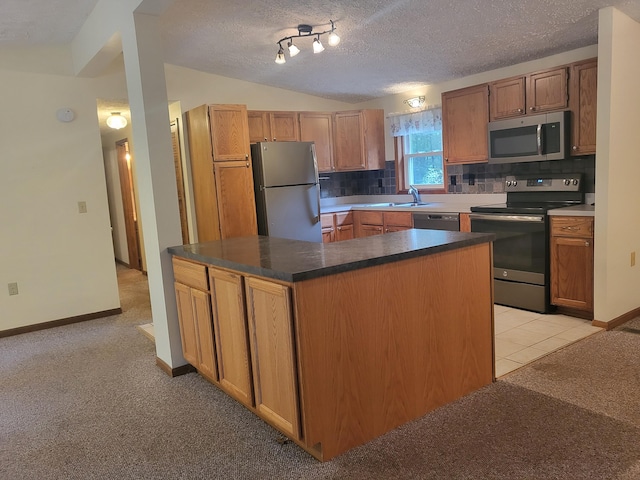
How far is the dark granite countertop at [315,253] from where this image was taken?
1974 mm

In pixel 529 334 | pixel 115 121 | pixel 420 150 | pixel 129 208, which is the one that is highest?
pixel 115 121

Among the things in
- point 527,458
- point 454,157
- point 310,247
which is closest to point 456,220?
point 454,157

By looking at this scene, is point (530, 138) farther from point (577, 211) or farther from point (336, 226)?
point (336, 226)

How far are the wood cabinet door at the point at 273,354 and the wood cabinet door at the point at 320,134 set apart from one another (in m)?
3.48

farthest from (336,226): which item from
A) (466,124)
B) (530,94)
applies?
(530,94)

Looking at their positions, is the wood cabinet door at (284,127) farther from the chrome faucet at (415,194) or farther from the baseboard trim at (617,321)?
the baseboard trim at (617,321)

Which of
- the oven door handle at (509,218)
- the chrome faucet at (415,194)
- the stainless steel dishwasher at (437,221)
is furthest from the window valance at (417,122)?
the oven door handle at (509,218)

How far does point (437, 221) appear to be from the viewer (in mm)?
4668

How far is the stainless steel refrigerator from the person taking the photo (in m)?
4.76

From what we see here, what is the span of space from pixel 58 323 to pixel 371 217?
131 inches

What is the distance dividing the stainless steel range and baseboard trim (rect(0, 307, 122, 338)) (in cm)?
356

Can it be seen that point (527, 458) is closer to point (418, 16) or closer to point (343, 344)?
point (343, 344)

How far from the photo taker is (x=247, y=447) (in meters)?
2.19

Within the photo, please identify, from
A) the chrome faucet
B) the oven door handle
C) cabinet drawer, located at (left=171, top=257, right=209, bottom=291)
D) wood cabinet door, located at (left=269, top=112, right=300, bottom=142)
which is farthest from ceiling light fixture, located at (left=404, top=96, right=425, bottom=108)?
cabinet drawer, located at (left=171, top=257, right=209, bottom=291)
